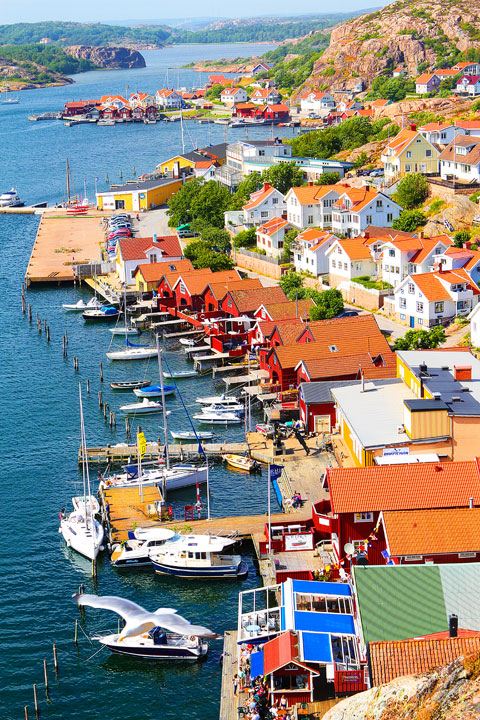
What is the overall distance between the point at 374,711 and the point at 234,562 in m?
25.4

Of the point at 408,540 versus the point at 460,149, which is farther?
the point at 460,149

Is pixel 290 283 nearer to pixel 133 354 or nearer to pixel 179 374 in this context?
pixel 133 354

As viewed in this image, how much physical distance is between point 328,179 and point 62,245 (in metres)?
31.5

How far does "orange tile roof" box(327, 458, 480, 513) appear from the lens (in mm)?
44438

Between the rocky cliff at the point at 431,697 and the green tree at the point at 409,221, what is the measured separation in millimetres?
74940

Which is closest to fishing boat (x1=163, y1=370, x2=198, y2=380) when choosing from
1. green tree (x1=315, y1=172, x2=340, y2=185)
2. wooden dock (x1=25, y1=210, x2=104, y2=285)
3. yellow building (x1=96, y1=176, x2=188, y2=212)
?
wooden dock (x1=25, y1=210, x2=104, y2=285)

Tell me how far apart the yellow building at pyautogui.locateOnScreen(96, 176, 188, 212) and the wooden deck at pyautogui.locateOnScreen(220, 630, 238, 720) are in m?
97.8

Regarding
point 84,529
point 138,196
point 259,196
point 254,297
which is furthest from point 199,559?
point 138,196

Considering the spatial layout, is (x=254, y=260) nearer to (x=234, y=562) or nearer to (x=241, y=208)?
(x=241, y=208)

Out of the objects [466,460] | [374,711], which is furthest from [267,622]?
[374,711]

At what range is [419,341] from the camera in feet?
230

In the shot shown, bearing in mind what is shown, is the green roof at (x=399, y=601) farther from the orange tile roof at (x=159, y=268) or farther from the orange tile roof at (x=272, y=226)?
the orange tile roof at (x=272, y=226)

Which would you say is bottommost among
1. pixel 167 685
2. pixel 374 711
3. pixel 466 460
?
pixel 167 685

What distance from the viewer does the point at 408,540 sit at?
41812 mm
